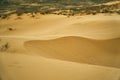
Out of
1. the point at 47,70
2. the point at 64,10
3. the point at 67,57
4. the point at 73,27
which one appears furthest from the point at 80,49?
Result: the point at 64,10

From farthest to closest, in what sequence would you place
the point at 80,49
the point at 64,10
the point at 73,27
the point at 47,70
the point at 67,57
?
the point at 64,10
the point at 73,27
the point at 80,49
the point at 67,57
the point at 47,70

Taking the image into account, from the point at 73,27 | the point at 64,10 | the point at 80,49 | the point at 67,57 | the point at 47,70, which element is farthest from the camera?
the point at 64,10

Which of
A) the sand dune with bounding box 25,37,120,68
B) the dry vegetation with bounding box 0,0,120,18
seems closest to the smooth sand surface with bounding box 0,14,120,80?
the sand dune with bounding box 25,37,120,68

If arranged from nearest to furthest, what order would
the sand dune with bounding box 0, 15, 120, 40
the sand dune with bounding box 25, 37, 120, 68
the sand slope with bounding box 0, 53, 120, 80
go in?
the sand slope with bounding box 0, 53, 120, 80
the sand dune with bounding box 25, 37, 120, 68
the sand dune with bounding box 0, 15, 120, 40

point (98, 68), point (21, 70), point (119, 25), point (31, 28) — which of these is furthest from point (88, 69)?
point (31, 28)

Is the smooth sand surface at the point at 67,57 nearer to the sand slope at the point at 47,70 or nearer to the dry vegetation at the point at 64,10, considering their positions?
the sand slope at the point at 47,70

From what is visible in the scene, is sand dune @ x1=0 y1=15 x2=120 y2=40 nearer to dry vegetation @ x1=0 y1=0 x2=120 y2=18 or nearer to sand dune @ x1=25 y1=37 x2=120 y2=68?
sand dune @ x1=25 y1=37 x2=120 y2=68

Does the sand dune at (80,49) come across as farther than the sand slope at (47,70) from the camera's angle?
Yes

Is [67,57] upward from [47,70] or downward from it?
downward

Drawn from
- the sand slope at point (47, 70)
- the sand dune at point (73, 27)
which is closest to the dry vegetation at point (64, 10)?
the sand dune at point (73, 27)

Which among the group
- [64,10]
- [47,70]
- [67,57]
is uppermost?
[47,70]

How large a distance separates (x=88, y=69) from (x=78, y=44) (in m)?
1.85

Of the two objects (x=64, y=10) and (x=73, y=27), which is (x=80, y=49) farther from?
(x=64, y=10)

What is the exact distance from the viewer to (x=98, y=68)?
4.26 meters
